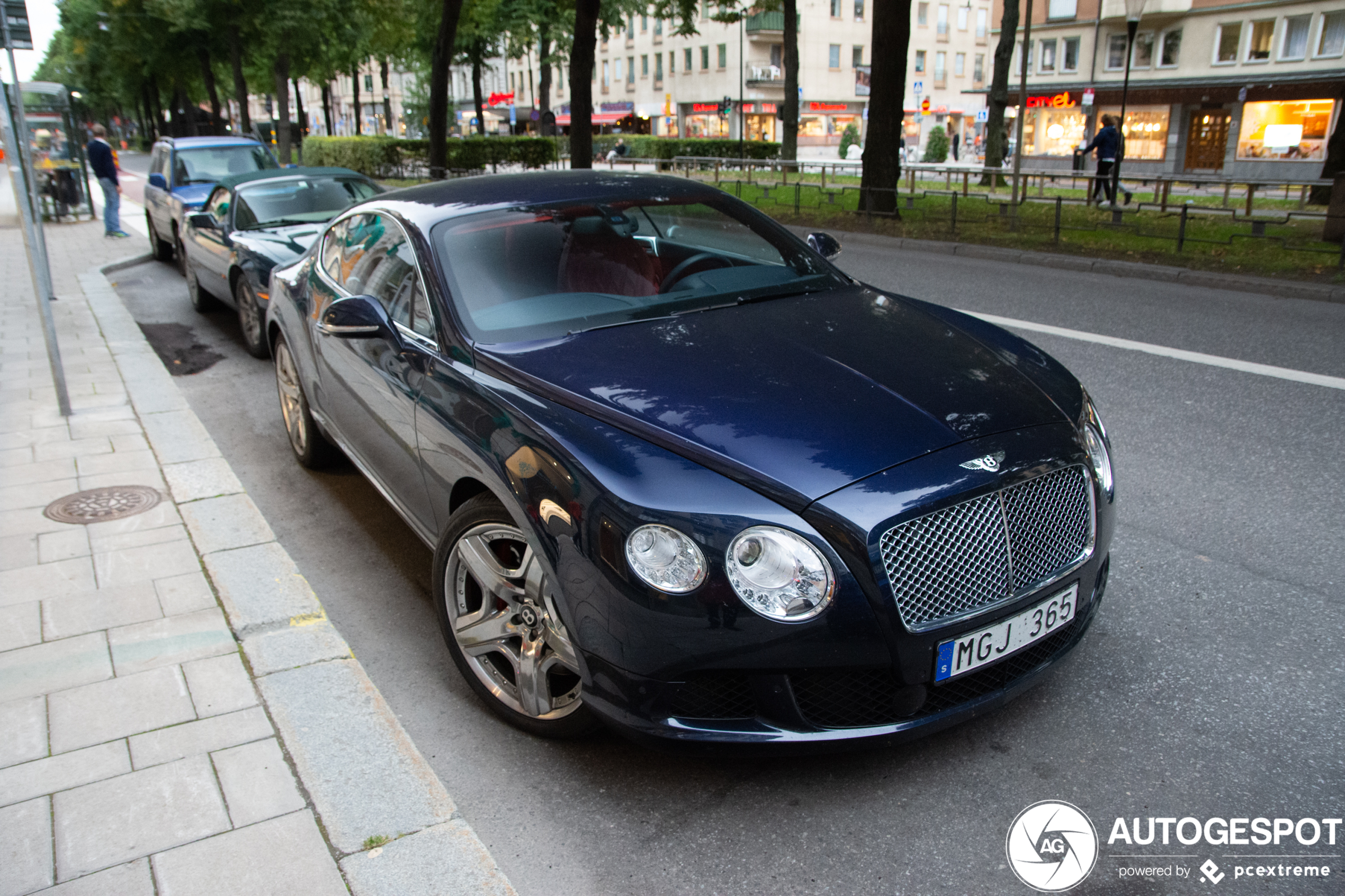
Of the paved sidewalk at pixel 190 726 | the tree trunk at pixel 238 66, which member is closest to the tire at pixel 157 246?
the paved sidewalk at pixel 190 726

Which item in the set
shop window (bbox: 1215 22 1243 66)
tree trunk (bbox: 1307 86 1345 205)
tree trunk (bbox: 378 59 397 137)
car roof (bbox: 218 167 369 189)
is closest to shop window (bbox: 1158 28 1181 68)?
shop window (bbox: 1215 22 1243 66)

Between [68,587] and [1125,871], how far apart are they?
3.93 metres

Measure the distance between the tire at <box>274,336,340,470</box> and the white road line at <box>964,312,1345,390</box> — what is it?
3975 mm

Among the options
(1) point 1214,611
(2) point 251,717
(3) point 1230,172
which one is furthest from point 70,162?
(3) point 1230,172

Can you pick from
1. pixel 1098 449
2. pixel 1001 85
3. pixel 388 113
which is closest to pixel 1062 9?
pixel 1001 85

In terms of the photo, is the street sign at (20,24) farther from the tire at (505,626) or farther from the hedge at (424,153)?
the hedge at (424,153)

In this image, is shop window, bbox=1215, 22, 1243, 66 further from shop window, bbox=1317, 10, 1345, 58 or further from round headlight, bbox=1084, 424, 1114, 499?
round headlight, bbox=1084, 424, 1114, 499

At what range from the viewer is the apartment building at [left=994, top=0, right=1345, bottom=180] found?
39531 millimetres

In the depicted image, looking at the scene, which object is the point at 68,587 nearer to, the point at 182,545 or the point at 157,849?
the point at 182,545

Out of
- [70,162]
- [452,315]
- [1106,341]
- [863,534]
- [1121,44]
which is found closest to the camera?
[863,534]

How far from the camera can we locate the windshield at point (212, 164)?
13789 millimetres

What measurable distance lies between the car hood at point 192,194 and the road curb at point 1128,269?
9.24 m

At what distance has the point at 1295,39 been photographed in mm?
40188

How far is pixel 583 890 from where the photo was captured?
2.49 meters
